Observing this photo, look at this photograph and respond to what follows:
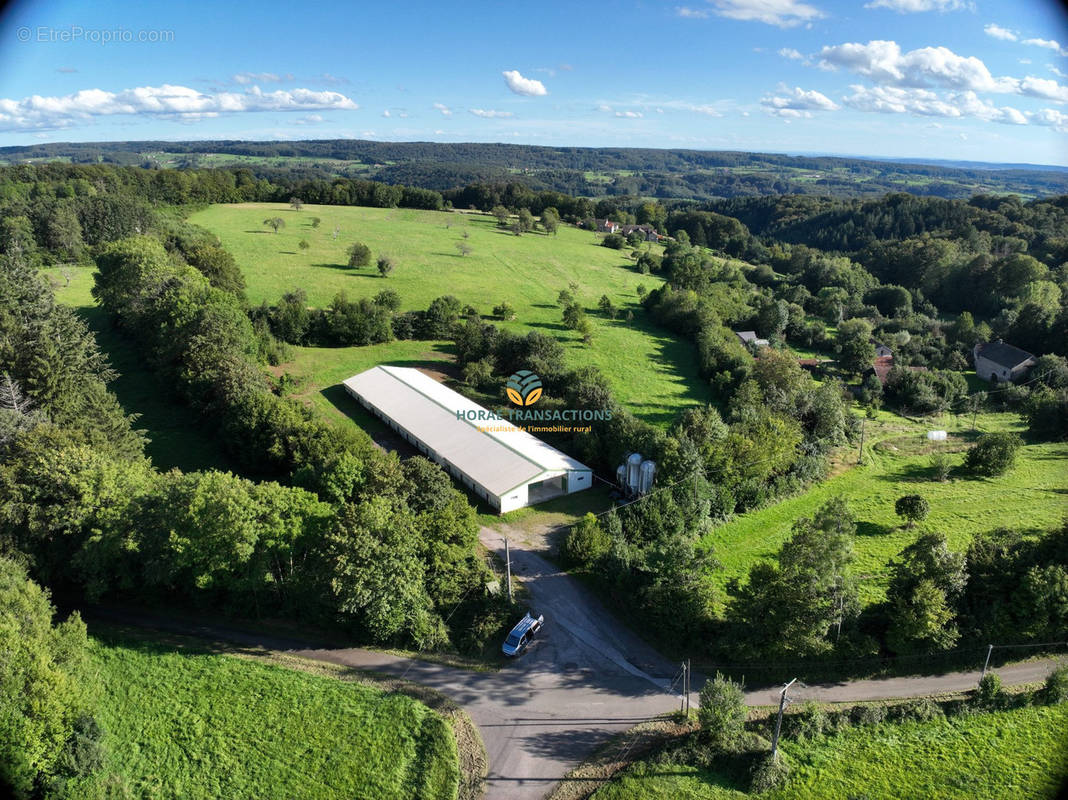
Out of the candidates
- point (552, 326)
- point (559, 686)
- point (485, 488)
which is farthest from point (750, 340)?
point (559, 686)

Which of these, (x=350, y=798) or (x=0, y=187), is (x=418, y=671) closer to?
(x=350, y=798)

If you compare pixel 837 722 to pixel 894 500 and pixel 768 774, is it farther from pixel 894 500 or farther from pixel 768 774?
pixel 894 500

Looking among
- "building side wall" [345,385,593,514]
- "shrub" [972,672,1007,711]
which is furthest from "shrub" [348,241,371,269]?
"shrub" [972,672,1007,711]

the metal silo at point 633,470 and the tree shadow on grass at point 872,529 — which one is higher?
the metal silo at point 633,470

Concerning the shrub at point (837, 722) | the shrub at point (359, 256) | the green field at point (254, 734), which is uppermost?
the shrub at point (359, 256)

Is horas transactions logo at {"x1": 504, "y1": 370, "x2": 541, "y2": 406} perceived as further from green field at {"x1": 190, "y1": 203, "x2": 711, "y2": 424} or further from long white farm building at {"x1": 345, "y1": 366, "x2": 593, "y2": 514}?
green field at {"x1": 190, "y1": 203, "x2": 711, "y2": 424}

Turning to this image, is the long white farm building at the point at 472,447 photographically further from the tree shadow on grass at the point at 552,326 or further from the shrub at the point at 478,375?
the tree shadow on grass at the point at 552,326

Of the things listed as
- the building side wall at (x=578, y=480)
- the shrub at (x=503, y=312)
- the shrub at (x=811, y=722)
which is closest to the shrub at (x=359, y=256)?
the shrub at (x=503, y=312)

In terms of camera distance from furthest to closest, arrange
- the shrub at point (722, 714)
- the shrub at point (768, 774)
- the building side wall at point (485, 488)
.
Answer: the building side wall at point (485, 488) → the shrub at point (722, 714) → the shrub at point (768, 774)
